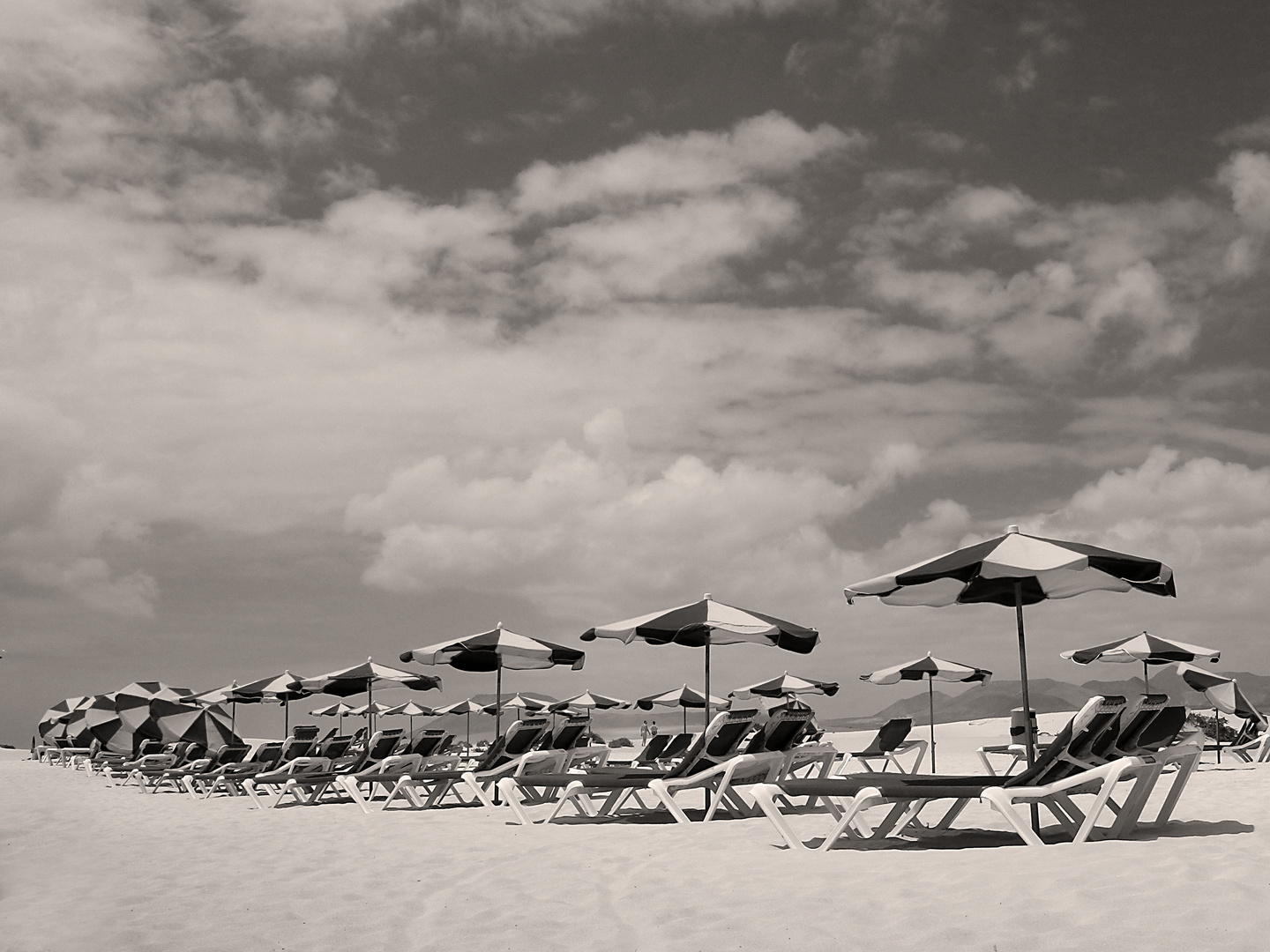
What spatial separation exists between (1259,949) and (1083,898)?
78cm

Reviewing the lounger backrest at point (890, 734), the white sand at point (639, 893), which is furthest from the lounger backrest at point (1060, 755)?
the lounger backrest at point (890, 734)

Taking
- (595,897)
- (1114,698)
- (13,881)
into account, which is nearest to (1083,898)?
(595,897)

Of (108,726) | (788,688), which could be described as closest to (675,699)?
(788,688)

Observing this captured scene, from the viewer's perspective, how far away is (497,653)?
43.1ft

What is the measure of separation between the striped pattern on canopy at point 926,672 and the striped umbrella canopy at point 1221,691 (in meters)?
3.88

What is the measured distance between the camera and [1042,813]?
9.05 meters

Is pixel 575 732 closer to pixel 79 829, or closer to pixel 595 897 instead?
pixel 79 829

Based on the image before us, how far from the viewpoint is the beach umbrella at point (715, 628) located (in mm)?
10148

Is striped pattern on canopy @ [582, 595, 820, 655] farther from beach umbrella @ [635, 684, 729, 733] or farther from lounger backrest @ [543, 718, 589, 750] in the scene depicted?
beach umbrella @ [635, 684, 729, 733]

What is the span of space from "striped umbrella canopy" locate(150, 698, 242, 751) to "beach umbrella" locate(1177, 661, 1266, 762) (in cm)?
1876

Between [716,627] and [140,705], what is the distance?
1873cm

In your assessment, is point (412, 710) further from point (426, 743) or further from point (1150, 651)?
point (1150, 651)

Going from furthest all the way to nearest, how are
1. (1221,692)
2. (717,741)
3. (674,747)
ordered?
(1221,692) → (674,747) → (717,741)

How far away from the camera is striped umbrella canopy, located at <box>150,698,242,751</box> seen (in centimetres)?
2303
